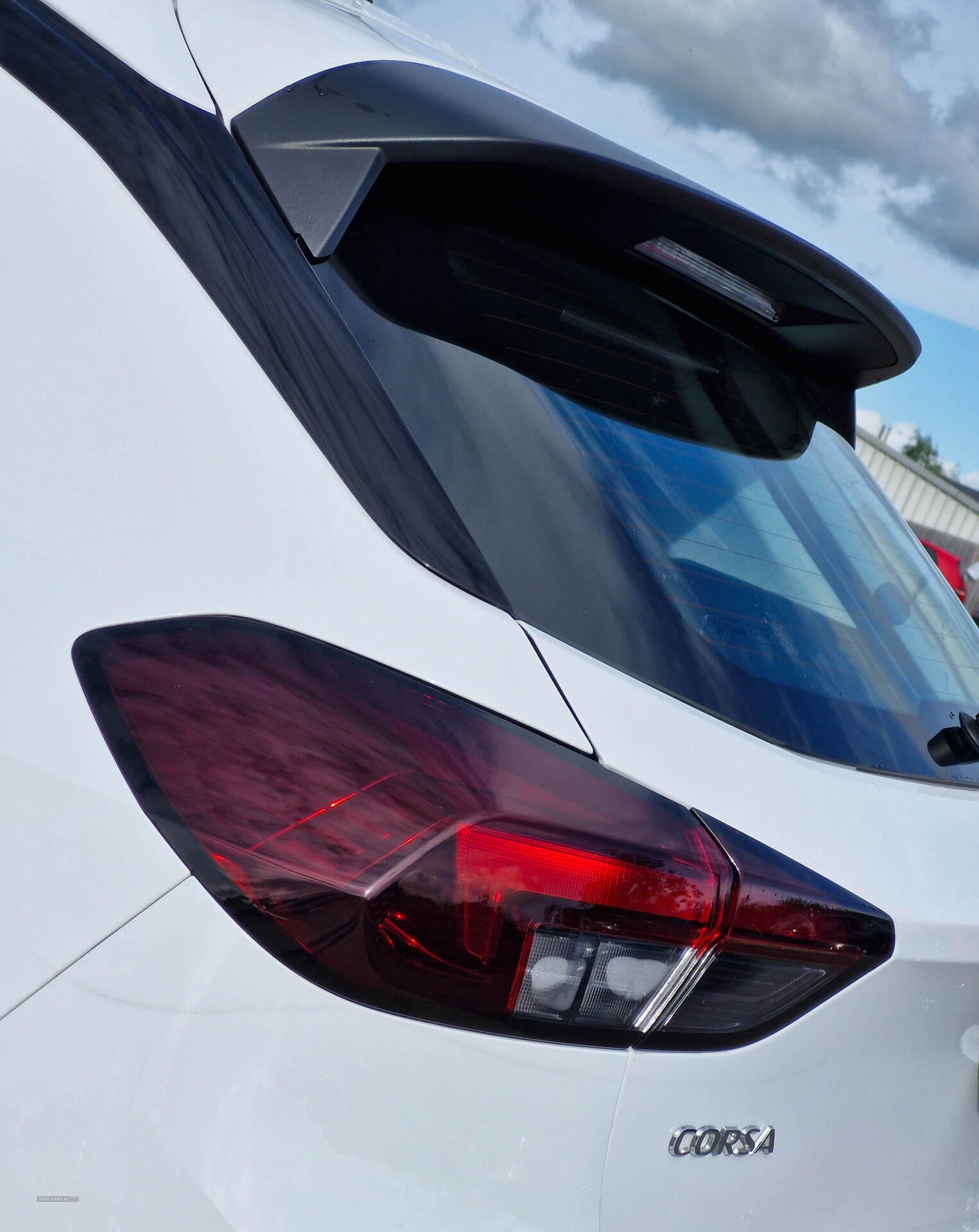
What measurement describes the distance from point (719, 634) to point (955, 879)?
0.36m

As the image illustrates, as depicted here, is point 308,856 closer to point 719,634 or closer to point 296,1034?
point 296,1034

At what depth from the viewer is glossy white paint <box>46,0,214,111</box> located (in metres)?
1.25

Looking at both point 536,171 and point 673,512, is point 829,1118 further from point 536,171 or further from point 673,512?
point 536,171

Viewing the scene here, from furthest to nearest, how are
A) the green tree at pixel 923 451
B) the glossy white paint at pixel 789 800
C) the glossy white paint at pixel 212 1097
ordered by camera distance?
the green tree at pixel 923 451, the glossy white paint at pixel 789 800, the glossy white paint at pixel 212 1097

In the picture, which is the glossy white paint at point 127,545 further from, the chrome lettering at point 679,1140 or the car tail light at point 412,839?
the chrome lettering at point 679,1140

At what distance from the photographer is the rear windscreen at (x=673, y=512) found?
1.18 m

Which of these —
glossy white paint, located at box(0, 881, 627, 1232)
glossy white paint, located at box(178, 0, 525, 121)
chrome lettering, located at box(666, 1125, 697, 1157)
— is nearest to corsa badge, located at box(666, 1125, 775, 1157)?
chrome lettering, located at box(666, 1125, 697, 1157)

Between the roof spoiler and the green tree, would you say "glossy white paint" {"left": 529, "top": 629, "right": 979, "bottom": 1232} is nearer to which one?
the roof spoiler

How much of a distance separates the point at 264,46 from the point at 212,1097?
45.9 inches

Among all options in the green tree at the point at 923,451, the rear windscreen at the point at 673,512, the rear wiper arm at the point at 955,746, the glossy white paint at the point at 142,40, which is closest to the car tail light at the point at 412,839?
the rear windscreen at the point at 673,512

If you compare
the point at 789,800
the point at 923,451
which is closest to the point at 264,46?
the point at 789,800

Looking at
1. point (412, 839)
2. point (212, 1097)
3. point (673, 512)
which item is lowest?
point (212, 1097)

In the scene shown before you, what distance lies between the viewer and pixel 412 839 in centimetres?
98

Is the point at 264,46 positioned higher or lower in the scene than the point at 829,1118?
higher
